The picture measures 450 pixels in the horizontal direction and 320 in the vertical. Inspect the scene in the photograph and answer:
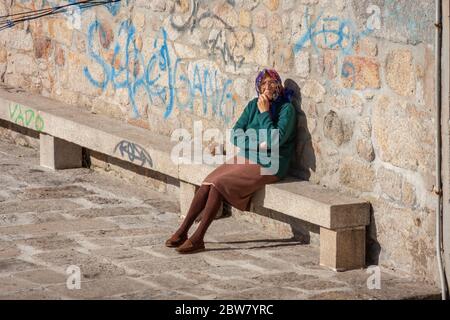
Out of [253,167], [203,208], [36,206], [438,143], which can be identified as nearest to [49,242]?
[36,206]

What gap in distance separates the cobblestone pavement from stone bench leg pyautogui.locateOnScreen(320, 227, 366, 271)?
9 cm

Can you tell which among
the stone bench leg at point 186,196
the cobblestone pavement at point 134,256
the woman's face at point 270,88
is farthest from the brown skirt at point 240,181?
the stone bench leg at point 186,196

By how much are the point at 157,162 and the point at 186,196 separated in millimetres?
398

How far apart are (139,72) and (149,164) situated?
0.89m

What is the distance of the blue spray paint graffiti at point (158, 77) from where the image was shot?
922 cm

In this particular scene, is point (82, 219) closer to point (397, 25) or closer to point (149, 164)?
point (149, 164)

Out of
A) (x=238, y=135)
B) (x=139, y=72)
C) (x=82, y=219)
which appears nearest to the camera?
(x=238, y=135)

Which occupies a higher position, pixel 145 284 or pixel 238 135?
pixel 238 135

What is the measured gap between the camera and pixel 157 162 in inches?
372

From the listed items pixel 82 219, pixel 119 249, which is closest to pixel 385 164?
pixel 119 249

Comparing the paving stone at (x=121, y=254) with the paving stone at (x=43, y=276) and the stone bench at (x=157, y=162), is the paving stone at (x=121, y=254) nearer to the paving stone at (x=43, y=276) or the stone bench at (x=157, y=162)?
the paving stone at (x=43, y=276)

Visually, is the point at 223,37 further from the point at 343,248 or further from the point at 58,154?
the point at 58,154

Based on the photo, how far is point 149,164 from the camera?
31.4 ft

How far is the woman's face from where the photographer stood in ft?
27.6
